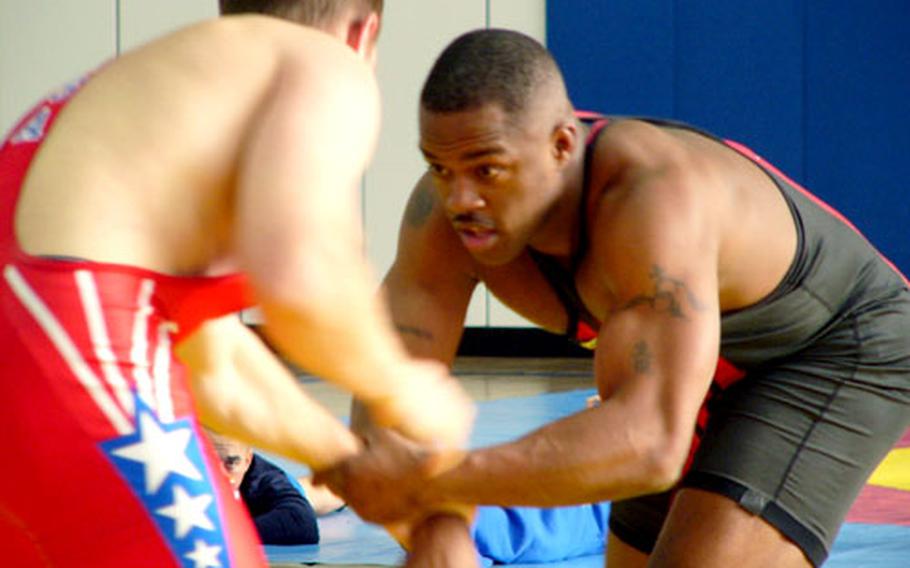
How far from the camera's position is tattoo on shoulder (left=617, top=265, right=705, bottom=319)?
3.09m

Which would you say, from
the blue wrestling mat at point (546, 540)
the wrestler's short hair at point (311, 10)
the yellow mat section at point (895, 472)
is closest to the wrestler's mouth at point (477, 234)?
the wrestler's short hair at point (311, 10)

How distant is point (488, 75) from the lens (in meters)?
3.19

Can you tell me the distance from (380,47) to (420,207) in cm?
870

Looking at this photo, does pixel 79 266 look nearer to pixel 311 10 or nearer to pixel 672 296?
pixel 311 10

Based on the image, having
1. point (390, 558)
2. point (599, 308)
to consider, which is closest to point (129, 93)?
point (599, 308)

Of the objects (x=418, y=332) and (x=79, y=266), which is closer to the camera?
(x=79, y=266)

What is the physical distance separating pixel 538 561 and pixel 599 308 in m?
1.98

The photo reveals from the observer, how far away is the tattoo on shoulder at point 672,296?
10.1 ft

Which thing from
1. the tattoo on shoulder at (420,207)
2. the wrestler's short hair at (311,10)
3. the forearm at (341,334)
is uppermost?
the wrestler's short hair at (311,10)

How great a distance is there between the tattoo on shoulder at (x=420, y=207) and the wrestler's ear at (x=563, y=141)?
14.5 inches

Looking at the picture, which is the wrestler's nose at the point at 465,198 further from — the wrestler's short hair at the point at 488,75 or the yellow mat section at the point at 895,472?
the yellow mat section at the point at 895,472

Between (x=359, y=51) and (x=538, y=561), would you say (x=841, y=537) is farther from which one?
(x=359, y=51)

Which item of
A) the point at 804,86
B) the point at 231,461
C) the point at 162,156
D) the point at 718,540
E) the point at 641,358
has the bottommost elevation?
the point at 804,86

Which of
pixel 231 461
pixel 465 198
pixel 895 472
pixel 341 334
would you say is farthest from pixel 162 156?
pixel 895 472
